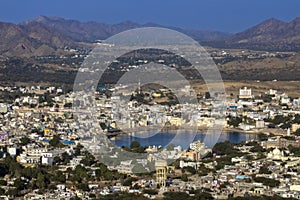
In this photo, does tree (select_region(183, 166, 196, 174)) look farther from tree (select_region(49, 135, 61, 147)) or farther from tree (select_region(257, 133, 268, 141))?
tree (select_region(257, 133, 268, 141))

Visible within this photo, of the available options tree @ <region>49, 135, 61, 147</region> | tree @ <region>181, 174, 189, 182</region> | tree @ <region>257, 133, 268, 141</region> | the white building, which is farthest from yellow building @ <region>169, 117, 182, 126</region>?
tree @ <region>181, 174, 189, 182</region>

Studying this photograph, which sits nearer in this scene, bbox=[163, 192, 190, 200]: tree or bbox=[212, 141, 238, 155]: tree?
bbox=[163, 192, 190, 200]: tree

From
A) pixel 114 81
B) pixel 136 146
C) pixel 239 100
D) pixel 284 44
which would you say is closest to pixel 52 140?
pixel 136 146

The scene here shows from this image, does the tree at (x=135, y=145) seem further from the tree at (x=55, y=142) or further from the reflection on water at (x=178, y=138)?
the tree at (x=55, y=142)

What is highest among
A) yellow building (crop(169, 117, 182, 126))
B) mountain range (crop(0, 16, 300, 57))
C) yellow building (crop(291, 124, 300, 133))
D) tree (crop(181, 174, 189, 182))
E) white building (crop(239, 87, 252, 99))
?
mountain range (crop(0, 16, 300, 57))

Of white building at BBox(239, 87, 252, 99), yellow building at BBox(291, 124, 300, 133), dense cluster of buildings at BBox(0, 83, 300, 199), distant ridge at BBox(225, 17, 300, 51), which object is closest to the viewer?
dense cluster of buildings at BBox(0, 83, 300, 199)

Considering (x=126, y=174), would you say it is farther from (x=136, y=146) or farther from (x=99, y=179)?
(x=136, y=146)

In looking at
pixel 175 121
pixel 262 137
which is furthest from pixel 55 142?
pixel 262 137

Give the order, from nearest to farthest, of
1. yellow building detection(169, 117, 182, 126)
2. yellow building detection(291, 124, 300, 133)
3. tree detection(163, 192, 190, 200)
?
tree detection(163, 192, 190, 200) < yellow building detection(291, 124, 300, 133) < yellow building detection(169, 117, 182, 126)
